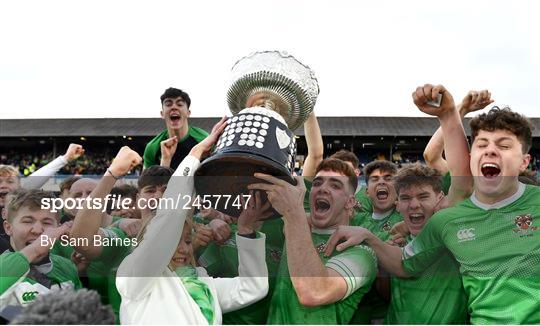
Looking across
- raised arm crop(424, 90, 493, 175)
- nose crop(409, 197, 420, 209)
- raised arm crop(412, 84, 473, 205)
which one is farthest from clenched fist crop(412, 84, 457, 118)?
nose crop(409, 197, 420, 209)

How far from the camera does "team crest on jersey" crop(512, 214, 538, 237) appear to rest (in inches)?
67.5

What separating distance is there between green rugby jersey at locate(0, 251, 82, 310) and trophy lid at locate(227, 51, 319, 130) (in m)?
0.97

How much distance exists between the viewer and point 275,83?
5.90 ft

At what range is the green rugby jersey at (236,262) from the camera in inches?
77.9

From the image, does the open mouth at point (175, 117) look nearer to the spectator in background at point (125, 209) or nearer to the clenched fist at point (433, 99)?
the spectator in background at point (125, 209)

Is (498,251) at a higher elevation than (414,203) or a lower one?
lower

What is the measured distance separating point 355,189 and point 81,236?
1101 millimetres

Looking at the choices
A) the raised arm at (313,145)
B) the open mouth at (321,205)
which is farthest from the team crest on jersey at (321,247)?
the raised arm at (313,145)

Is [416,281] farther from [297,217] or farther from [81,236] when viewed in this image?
[81,236]

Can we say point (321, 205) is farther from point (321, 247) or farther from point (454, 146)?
point (454, 146)

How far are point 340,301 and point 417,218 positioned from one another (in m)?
0.44

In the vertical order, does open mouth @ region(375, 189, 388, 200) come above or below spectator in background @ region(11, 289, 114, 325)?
above

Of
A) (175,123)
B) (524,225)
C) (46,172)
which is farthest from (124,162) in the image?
(524,225)

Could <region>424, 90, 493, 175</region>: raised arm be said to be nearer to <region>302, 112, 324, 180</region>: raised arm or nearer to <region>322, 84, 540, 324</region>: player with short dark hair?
<region>322, 84, 540, 324</region>: player with short dark hair
